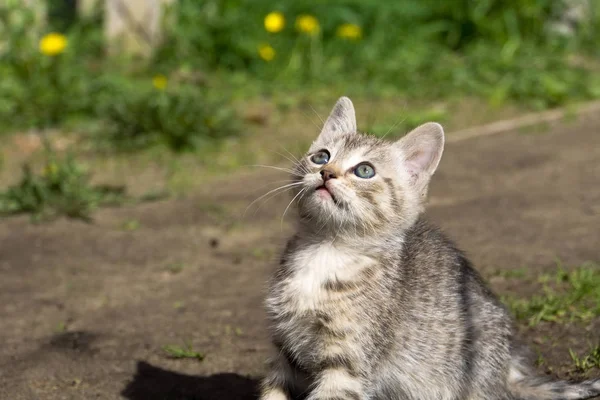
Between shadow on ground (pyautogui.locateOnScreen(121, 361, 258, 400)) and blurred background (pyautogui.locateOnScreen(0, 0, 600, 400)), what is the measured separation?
0.04 ft

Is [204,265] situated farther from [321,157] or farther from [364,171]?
[364,171]

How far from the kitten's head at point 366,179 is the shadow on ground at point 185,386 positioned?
1.01 meters

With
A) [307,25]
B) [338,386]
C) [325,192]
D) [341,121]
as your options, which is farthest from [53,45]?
[338,386]

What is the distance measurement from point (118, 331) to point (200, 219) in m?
1.89

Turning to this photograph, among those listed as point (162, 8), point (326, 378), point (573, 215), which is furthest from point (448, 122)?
point (326, 378)

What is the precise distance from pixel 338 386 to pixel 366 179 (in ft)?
2.72

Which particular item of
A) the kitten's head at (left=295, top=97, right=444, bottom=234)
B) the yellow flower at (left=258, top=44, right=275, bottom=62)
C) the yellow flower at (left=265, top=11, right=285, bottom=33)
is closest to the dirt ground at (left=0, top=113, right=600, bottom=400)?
the kitten's head at (left=295, top=97, right=444, bottom=234)

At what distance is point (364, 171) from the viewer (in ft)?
12.9

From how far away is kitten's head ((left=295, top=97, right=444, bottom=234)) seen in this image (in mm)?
3812

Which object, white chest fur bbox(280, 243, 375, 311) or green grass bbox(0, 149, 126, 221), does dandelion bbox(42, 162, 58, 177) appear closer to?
green grass bbox(0, 149, 126, 221)

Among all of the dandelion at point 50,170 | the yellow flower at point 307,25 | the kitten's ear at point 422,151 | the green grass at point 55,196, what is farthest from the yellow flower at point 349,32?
the kitten's ear at point 422,151

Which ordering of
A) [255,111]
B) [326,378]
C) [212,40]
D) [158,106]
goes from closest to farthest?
1. [326,378]
2. [158,106]
3. [255,111]
4. [212,40]

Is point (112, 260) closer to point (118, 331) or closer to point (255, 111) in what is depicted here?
point (118, 331)

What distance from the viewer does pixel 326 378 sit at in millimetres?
3730
